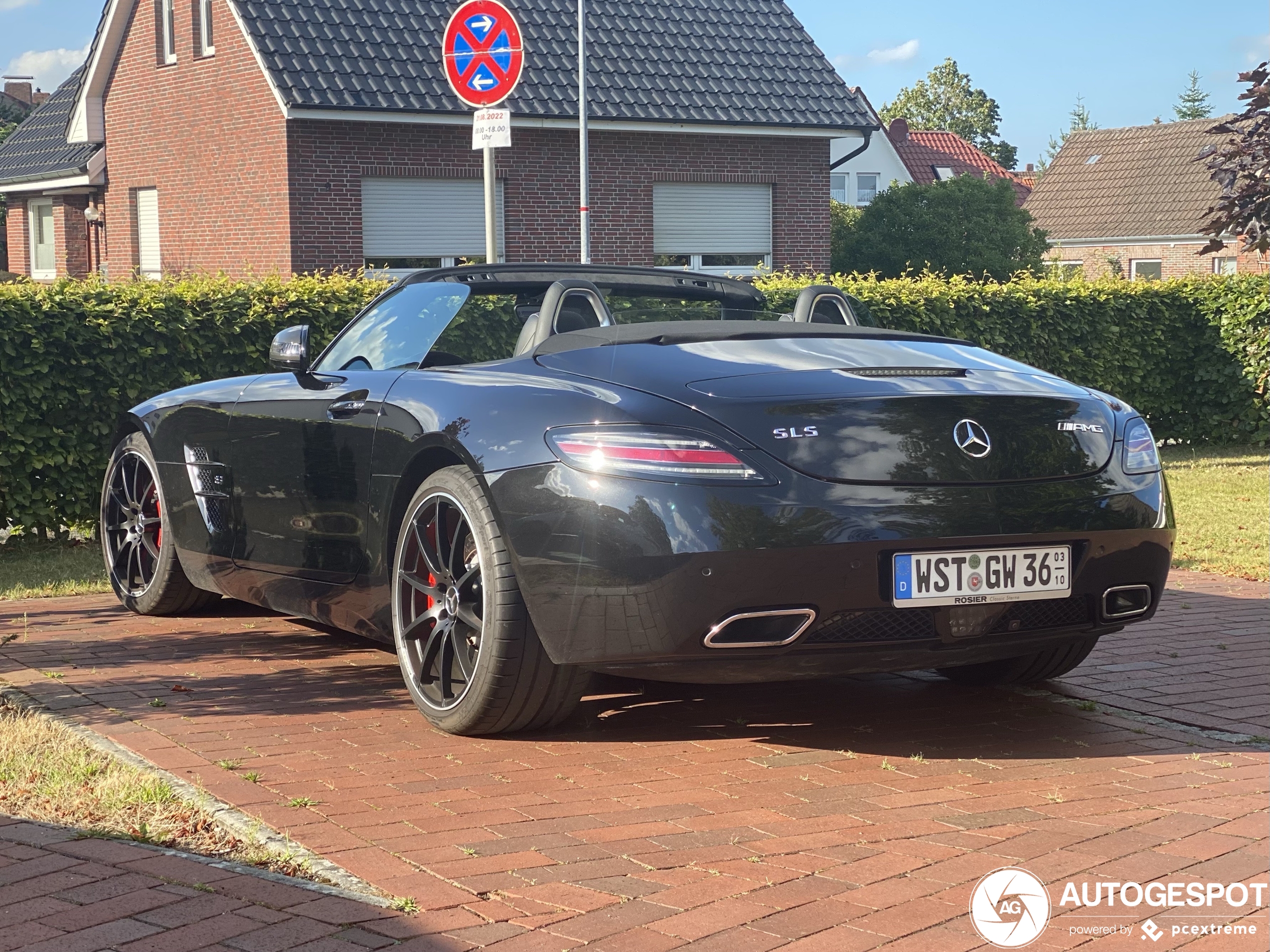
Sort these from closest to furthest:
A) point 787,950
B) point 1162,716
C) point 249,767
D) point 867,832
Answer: point 787,950, point 867,832, point 249,767, point 1162,716

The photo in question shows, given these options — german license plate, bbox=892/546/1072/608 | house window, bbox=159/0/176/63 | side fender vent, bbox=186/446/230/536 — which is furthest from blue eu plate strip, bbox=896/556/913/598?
house window, bbox=159/0/176/63

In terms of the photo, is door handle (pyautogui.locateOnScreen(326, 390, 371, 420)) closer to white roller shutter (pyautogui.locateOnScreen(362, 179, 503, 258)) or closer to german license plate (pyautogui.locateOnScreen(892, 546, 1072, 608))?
german license plate (pyautogui.locateOnScreen(892, 546, 1072, 608))

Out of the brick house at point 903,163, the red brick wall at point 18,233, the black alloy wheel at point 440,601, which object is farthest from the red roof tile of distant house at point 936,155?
the black alloy wheel at point 440,601

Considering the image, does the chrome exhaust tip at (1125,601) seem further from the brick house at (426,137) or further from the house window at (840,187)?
the house window at (840,187)

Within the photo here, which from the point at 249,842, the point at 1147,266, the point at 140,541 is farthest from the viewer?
the point at 1147,266

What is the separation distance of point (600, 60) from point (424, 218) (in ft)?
13.2

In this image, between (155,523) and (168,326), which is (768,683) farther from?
(168,326)

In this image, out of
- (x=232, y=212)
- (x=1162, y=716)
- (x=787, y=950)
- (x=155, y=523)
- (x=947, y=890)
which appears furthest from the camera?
(x=232, y=212)

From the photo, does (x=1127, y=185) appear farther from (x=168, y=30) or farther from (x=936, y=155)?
(x=168, y=30)

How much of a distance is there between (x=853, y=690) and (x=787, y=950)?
2.53 metres

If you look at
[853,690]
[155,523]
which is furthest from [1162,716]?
[155,523]

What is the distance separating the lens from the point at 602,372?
182 inches

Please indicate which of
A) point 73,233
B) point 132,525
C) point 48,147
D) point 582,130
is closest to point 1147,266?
point 73,233

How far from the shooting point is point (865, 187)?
7519 centimetres
